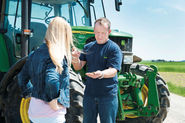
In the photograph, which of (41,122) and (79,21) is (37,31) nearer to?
(79,21)

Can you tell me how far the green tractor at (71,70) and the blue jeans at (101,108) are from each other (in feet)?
1.34

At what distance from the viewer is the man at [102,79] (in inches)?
102

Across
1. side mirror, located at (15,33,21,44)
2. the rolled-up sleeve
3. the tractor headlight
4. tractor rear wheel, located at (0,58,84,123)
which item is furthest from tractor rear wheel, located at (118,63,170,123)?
the rolled-up sleeve

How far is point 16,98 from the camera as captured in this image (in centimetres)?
338

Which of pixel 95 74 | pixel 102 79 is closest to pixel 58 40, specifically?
pixel 95 74

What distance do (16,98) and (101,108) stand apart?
139 cm

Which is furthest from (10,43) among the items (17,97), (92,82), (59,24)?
(59,24)

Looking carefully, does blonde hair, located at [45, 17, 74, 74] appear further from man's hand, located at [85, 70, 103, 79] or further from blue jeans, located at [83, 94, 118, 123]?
blue jeans, located at [83, 94, 118, 123]

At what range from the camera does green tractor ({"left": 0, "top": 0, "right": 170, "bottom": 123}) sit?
336cm

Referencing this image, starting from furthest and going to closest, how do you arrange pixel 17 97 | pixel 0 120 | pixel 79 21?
pixel 79 21, pixel 0 120, pixel 17 97

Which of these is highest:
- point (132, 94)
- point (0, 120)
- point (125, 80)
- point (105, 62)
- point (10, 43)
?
point (10, 43)

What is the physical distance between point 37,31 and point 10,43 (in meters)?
0.51

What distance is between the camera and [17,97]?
3385 millimetres

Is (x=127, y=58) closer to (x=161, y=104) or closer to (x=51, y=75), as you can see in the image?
(x=161, y=104)
